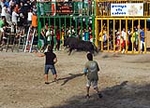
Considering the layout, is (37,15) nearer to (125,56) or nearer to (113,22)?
(113,22)

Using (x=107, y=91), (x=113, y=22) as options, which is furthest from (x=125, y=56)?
(x=107, y=91)

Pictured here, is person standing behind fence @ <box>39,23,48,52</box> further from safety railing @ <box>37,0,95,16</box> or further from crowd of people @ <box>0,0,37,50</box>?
safety railing @ <box>37,0,95,16</box>

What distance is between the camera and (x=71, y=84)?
21.1 metres

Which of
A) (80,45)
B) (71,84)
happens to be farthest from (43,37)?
(71,84)

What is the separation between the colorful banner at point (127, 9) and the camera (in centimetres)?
3256

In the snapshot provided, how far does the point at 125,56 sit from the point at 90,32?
410 cm

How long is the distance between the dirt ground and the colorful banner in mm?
4877

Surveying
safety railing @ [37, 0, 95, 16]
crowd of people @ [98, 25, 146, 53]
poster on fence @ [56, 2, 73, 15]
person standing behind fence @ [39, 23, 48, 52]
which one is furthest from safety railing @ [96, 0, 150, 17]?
person standing behind fence @ [39, 23, 48, 52]

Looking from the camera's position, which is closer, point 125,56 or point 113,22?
point 125,56

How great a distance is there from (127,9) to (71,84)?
12.9m

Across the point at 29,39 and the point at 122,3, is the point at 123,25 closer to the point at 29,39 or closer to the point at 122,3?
the point at 122,3

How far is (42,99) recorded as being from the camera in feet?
61.2

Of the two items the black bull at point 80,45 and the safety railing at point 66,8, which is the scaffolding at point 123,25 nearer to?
the safety railing at point 66,8

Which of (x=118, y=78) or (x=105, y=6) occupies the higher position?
(x=105, y=6)
